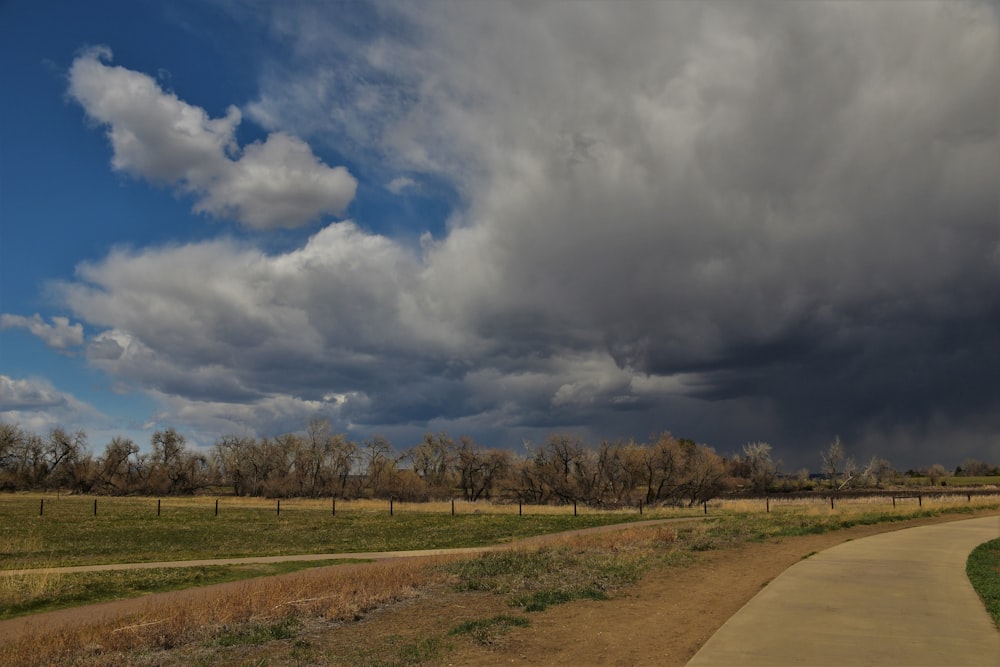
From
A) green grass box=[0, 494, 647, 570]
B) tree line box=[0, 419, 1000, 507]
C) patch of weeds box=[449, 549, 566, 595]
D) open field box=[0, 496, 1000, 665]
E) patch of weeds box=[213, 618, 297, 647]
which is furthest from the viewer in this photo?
tree line box=[0, 419, 1000, 507]

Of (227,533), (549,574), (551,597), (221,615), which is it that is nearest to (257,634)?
(221,615)

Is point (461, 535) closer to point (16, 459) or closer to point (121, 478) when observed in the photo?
point (121, 478)

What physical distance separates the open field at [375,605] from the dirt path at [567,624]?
0.31ft

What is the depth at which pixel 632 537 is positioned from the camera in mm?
25234

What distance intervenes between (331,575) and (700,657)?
1172 cm

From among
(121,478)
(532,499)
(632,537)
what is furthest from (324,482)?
(632,537)

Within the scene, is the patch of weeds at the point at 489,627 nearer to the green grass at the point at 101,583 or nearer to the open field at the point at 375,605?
the open field at the point at 375,605

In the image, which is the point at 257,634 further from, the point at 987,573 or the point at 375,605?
the point at 987,573

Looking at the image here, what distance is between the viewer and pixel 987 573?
1490cm

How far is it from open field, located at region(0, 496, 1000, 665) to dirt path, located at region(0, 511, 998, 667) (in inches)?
3.7

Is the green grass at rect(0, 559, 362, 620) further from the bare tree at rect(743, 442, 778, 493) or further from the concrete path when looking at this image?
the bare tree at rect(743, 442, 778, 493)

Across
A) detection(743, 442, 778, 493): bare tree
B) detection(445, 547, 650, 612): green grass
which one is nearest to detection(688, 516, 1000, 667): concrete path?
detection(445, 547, 650, 612): green grass

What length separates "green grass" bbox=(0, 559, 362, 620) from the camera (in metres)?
15.5

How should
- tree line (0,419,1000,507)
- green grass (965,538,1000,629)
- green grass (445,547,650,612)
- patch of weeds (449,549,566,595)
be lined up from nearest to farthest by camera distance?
green grass (965,538,1000,629) < green grass (445,547,650,612) < patch of weeds (449,549,566,595) < tree line (0,419,1000,507)
